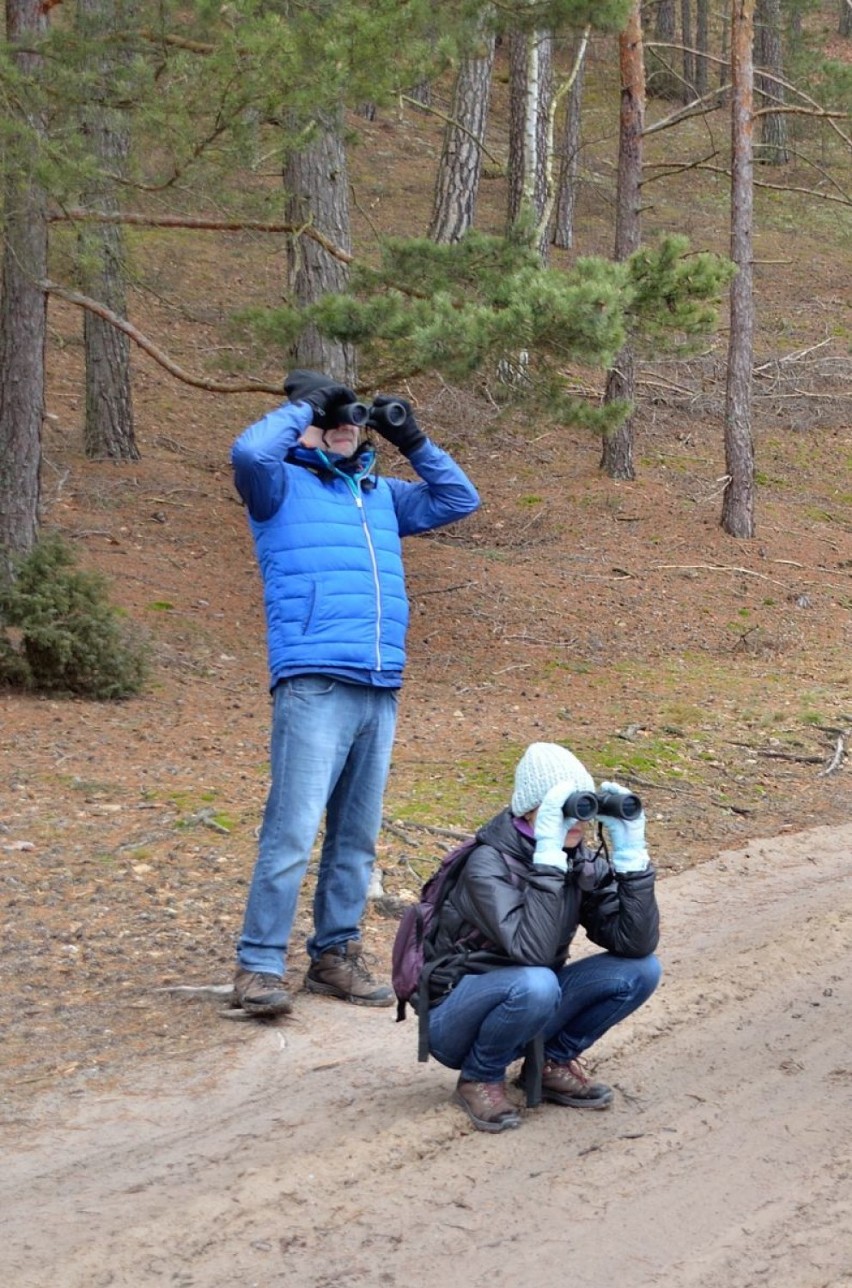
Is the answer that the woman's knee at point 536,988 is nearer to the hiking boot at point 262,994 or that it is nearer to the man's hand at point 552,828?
the man's hand at point 552,828

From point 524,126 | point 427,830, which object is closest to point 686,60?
point 524,126

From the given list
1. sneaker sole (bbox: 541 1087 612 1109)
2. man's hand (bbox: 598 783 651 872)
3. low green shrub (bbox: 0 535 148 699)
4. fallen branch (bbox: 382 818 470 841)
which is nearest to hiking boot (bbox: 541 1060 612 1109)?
sneaker sole (bbox: 541 1087 612 1109)

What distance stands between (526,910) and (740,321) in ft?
44.8

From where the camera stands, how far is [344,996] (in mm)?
5699

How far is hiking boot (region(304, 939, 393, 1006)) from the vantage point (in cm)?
569

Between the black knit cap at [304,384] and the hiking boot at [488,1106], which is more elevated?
the black knit cap at [304,384]

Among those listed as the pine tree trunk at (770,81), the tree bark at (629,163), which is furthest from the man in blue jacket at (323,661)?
the pine tree trunk at (770,81)

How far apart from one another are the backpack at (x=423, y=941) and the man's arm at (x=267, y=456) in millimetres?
1593

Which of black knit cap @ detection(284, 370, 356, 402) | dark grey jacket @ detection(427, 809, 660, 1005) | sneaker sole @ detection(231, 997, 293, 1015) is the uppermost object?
black knit cap @ detection(284, 370, 356, 402)

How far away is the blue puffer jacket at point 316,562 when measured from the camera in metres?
5.34

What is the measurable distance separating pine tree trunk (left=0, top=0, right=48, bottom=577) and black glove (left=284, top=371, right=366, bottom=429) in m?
5.14

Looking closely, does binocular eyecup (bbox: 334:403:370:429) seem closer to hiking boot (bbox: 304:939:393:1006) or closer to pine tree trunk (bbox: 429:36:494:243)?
hiking boot (bbox: 304:939:393:1006)

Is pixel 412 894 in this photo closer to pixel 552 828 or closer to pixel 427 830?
pixel 427 830

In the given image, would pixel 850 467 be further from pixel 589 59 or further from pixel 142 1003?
pixel 589 59
